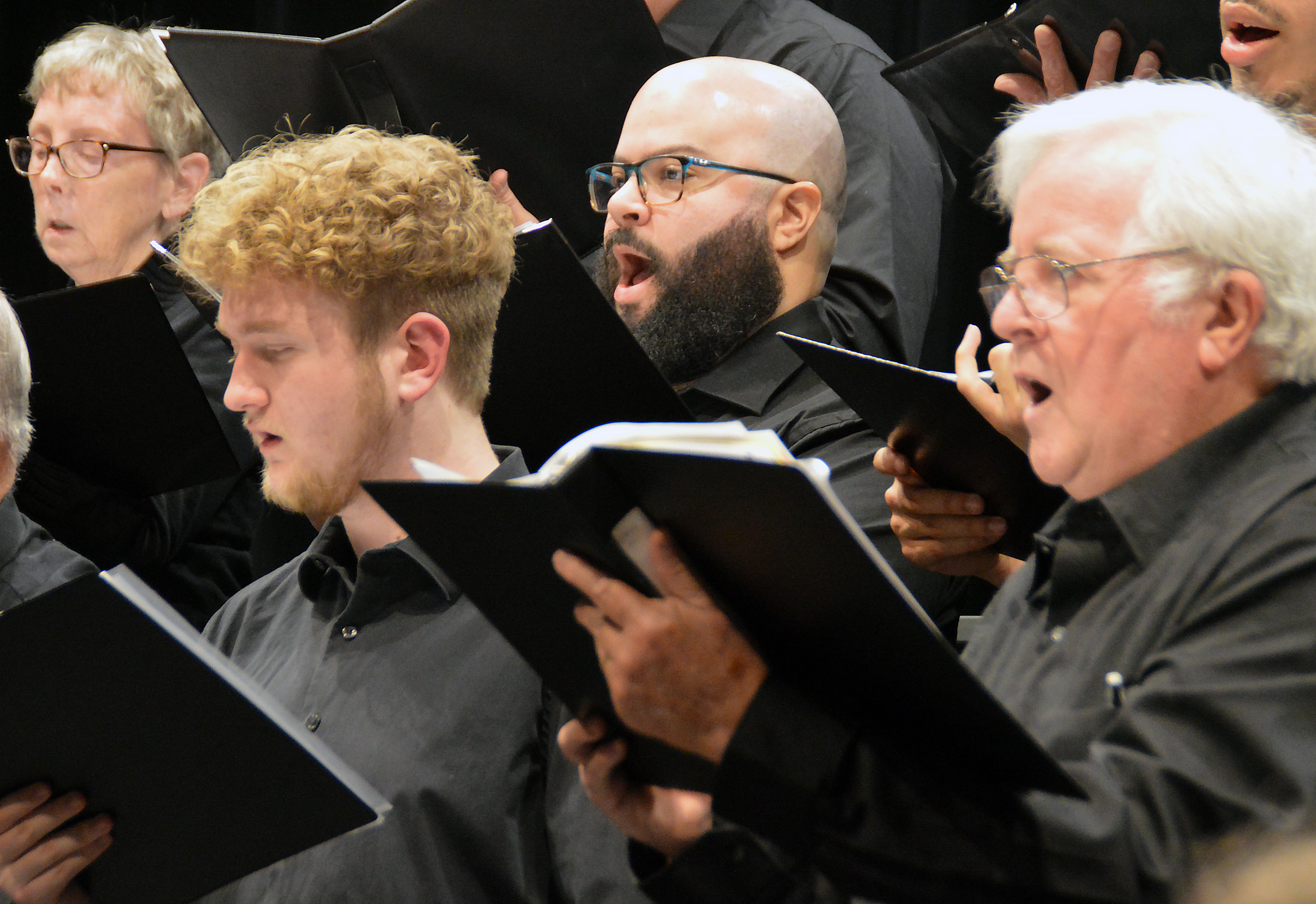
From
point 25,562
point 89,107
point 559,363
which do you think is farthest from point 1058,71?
point 89,107

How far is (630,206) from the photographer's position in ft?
8.37

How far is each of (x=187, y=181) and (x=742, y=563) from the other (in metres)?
2.51

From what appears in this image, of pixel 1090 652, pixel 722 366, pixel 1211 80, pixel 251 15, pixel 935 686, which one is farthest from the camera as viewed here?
pixel 251 15

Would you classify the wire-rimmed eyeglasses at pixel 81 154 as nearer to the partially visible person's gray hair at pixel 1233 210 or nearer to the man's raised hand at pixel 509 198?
the man's raised hand at pixel 509 198

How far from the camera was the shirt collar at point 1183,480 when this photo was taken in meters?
1.24

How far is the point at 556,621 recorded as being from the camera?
1.24 metres

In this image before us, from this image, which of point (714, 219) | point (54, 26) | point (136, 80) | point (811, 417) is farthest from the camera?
point (54, 26)

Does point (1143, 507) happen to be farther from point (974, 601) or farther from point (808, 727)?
point (974, 601)

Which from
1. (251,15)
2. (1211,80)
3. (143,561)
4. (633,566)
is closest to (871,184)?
(1211,80)

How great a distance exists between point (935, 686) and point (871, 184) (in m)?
1.86

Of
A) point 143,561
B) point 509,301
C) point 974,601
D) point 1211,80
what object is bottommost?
point 974,601

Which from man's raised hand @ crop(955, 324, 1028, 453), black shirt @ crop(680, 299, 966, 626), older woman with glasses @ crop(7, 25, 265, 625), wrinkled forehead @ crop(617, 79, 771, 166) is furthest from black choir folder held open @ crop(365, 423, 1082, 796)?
older woman with glasses @ crop(7, 25, 265, 625)

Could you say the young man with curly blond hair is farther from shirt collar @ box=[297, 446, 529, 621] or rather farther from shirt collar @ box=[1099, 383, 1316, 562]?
shirt collar @ box=[1099, 383, 1316, 562]

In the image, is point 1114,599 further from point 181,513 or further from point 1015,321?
point 181,513
